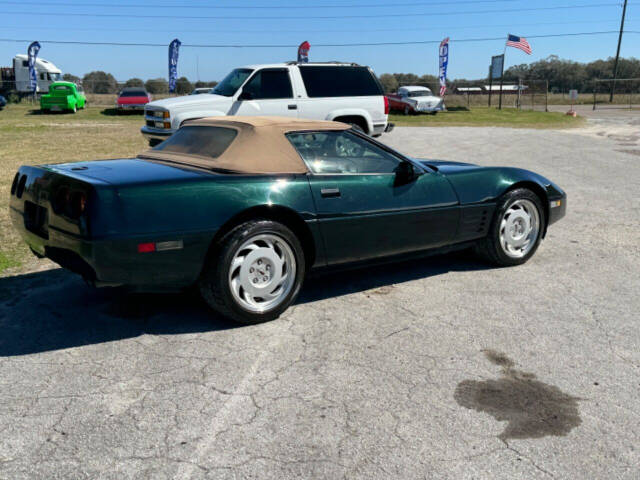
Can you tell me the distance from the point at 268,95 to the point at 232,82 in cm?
81

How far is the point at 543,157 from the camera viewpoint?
45.2 ft

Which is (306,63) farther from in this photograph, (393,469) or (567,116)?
(567,116)

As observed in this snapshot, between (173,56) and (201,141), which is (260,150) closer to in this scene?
(201,141)

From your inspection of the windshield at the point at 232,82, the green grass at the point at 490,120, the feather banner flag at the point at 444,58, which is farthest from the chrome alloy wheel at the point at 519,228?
the feather banner flag at the point at 444,58

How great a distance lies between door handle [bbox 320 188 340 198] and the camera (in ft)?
14.3

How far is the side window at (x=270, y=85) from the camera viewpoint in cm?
1191

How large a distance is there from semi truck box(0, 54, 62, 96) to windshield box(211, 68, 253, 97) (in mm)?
33323

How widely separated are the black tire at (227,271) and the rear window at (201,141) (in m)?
0.77

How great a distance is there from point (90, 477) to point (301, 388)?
1.15 meters

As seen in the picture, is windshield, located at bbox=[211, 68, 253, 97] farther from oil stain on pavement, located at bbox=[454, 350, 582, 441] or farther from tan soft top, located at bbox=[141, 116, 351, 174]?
oil stain on pavement, located at bbox=[454, 350, 582, 441]

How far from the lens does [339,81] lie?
1252 cm

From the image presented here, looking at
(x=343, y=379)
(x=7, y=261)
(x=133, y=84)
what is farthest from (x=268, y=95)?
(x=133, y=84)

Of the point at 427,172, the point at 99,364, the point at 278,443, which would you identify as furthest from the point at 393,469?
the point at 427,172

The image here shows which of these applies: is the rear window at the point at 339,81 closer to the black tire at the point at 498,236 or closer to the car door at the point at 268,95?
the car door at the point at 268,95
